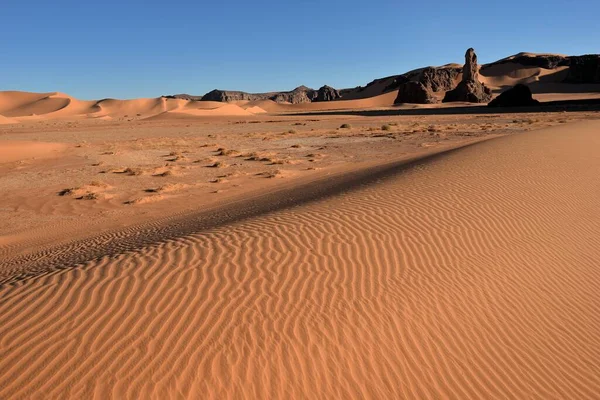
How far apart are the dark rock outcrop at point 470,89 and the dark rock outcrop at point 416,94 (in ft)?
9.80

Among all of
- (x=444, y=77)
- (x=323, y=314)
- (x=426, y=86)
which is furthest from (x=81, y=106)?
(x=323, y=314)

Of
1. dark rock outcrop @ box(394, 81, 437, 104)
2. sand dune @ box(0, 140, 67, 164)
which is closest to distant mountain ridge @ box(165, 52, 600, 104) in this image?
dark rock outcrop @ box(394, 81, 437, 104)

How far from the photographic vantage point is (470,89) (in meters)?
64.1

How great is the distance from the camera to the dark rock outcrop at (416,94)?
6538 cm

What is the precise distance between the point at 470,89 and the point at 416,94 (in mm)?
7422

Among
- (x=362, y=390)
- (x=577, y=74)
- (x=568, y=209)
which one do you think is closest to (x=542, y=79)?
(x=577, y=74)

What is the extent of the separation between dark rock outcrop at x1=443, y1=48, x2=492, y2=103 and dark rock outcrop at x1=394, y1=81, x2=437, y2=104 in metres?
2.99

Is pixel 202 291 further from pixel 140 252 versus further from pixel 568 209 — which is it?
pixel 568 209

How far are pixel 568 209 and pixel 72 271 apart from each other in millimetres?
7720

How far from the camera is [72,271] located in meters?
5.08

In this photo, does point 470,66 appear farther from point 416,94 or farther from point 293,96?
point 293,96

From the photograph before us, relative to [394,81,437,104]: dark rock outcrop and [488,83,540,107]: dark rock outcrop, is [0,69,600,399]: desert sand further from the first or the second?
[394,81,437,104]: dark rock outcrop

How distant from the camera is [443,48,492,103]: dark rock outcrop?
210 ft

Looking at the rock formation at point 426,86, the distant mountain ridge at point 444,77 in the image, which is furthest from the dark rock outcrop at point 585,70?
the rock formation at point 426,86
